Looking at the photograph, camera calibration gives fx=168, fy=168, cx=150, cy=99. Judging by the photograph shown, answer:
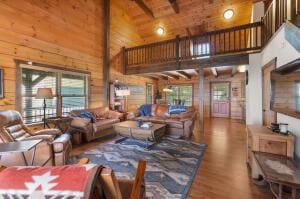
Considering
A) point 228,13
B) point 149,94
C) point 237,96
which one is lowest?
point 237,96

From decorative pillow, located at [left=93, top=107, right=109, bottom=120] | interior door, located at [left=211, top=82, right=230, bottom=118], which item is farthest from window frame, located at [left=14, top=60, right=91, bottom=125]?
interior door, located at [left=211, top=82, right=230, bottom=118]

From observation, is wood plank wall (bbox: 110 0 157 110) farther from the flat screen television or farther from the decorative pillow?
the flat screen television

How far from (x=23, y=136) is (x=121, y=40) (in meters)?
5.16

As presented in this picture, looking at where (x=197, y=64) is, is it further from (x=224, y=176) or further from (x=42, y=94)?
(x=42, y=94)

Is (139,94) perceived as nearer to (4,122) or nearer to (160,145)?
(160,145)

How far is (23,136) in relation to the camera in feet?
9.91

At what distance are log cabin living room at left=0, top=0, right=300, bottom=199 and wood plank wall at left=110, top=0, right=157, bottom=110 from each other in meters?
0.04

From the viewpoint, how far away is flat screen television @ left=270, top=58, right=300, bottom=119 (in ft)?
6.48

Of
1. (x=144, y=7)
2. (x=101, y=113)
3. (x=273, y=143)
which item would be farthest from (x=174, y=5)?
(x=273, y=143)

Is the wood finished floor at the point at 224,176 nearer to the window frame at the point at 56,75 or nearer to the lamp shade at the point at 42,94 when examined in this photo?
the lamp shade at the point at 42,94

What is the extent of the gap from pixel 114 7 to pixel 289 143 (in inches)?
270

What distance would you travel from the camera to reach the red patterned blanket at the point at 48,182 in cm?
71

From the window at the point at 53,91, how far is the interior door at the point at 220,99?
6.59 m

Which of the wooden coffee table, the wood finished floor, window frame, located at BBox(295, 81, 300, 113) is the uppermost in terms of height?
window frame, located at BBox(295, 81, 300, 113)
